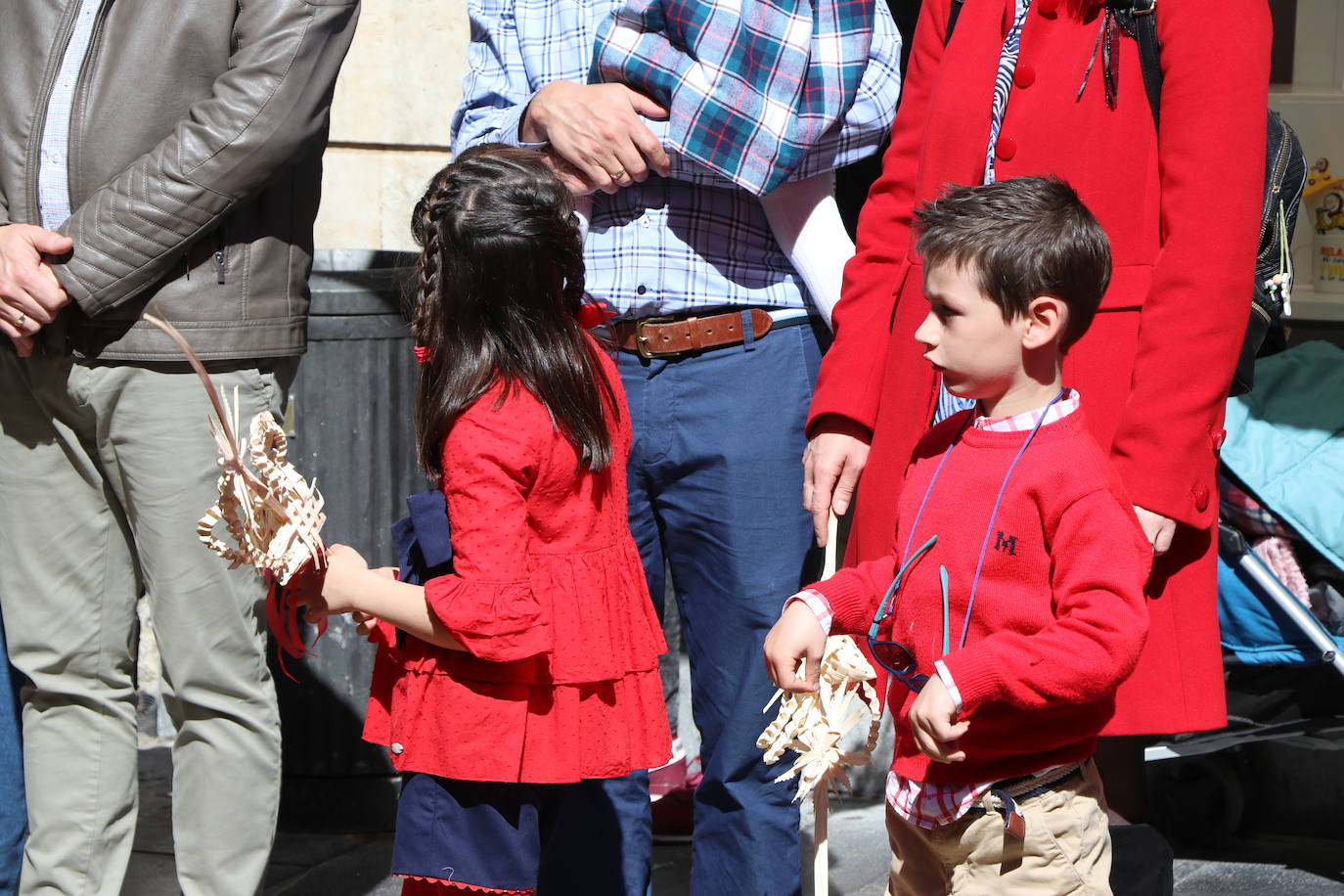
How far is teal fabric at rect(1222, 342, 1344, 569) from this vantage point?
3572 mm

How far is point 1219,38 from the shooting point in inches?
82.9

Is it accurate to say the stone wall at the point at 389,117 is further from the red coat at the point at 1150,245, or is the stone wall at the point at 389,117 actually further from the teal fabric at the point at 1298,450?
the red coat at the point at 1150,245

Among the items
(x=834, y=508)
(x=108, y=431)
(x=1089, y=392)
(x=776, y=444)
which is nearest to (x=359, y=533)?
(x=108, y=431)

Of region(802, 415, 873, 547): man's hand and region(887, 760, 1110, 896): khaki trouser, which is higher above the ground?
region(802, 415, 873, 547): man's hand

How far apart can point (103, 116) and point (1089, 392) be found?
200 cm

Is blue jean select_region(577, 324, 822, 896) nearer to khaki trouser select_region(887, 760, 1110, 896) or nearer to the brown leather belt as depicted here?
the brown leather belt

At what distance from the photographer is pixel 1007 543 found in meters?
2.00

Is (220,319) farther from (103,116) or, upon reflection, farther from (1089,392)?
(1089,392)

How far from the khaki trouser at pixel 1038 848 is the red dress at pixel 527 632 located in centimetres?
64

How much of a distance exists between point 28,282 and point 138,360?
247 millimetres

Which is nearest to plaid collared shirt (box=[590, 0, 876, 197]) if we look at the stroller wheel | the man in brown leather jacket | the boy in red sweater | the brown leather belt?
the brown leather belt

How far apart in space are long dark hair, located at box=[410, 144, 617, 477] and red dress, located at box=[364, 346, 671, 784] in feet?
0.13

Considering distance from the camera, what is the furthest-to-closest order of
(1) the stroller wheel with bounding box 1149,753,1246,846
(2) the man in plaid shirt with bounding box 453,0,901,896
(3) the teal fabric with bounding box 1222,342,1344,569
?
(1) the stroller wheel with bounding box 1149,753,1246,846, (3) the teal fabric with bounding box 1222,342,1344,569, (2) the man in plaid shirt with bounding box 453,0,901,896

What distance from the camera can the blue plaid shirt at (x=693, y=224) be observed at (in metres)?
2.80
